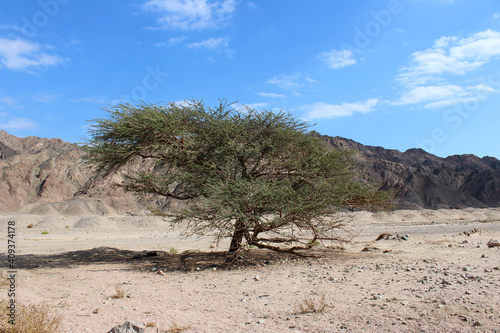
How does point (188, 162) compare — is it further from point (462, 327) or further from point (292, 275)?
point (462, 327)

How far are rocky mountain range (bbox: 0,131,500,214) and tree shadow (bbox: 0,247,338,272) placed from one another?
3416 centimetres

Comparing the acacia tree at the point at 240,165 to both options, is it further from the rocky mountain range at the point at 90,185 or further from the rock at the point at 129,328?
the rocky mountain range at the point at 90,185

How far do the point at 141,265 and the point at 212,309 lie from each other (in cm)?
584

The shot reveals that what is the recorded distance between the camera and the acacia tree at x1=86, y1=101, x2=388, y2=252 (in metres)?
10.3

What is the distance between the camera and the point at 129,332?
472 centimetres

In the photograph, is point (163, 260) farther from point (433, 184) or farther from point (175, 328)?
point (433, 184)

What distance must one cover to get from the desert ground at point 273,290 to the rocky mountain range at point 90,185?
3752cm

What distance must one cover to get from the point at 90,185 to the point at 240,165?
61.4m

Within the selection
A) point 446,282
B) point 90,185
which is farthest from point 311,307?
point 90,185

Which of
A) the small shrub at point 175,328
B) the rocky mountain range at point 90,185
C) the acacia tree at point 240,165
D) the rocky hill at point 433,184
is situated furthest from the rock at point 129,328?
the rocky hill at point 433,184

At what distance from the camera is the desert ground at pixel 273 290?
5.31m

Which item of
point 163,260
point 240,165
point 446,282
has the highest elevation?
point 240,165

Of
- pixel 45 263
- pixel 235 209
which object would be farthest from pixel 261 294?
pixel 45 263

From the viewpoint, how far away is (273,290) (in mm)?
7566
